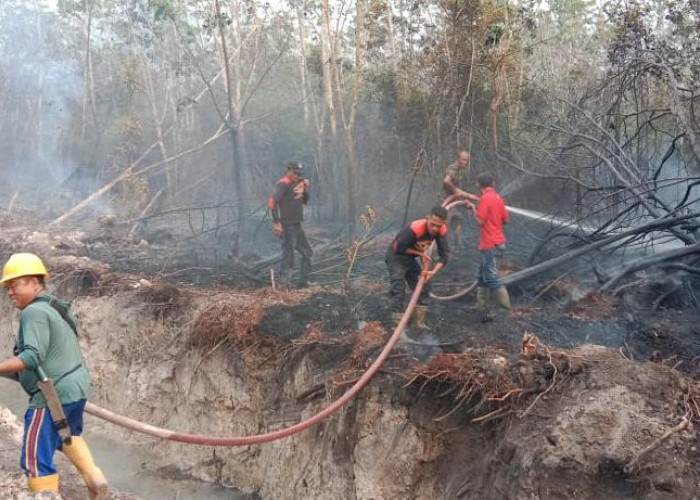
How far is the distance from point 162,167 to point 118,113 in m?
5.38

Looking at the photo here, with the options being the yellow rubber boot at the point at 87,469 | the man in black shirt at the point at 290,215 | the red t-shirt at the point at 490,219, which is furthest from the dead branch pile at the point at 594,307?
the yellow rubber boot at the point at 87,469

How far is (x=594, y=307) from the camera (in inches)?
275

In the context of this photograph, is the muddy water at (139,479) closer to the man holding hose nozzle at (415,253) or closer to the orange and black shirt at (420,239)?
the man holding hose nozzle at (415,253)

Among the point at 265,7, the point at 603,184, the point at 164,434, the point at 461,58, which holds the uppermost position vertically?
the point at 265,7

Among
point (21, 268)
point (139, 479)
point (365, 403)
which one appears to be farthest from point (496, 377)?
point (139, 479)

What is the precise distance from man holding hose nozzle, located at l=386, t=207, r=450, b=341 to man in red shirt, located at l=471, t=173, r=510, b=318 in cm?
75

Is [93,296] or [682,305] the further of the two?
[93,296]

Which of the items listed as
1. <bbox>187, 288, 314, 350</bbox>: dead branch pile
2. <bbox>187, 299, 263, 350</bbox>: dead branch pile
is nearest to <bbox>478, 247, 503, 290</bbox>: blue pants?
<bbox>187, 288, 314, 350</bbox>: dead branch pile

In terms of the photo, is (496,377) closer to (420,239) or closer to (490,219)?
(420,239)

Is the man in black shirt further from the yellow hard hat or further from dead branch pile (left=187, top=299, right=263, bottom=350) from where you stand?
the yellow hard hat

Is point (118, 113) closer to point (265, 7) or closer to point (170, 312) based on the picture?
point (265, 7)

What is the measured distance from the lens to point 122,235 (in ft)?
41.3

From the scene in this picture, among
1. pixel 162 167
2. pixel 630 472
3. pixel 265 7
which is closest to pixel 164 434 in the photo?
pixel 630 472

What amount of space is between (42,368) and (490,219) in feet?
16.7
